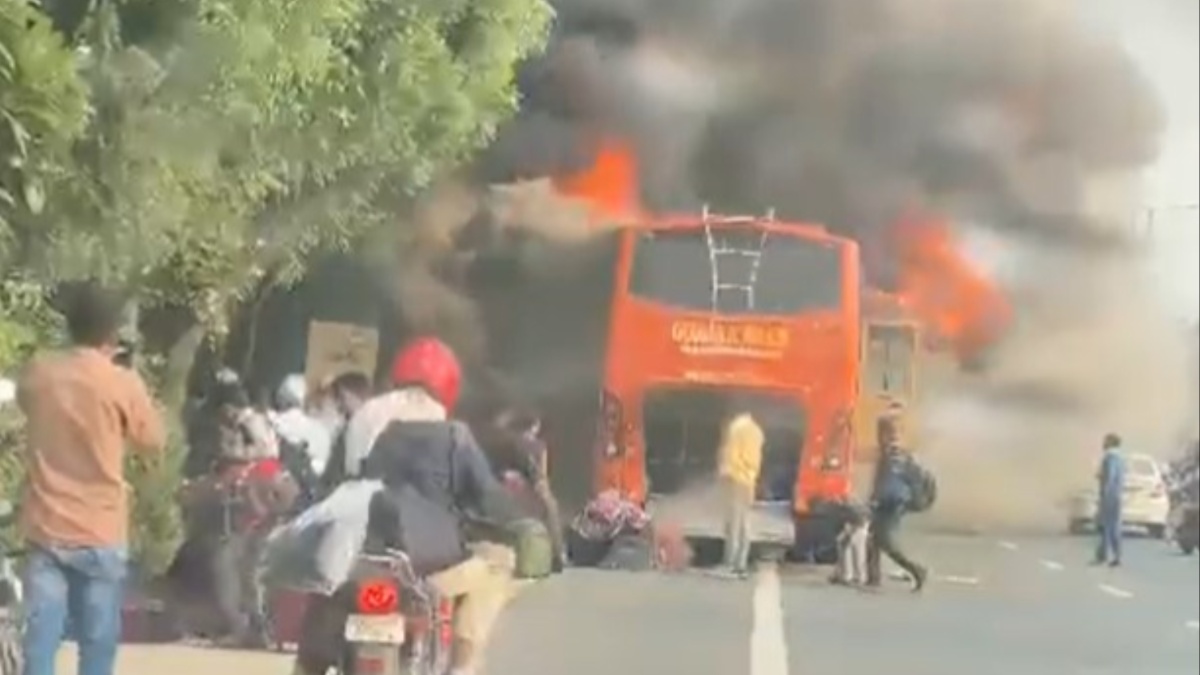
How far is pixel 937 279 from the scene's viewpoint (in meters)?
5.46

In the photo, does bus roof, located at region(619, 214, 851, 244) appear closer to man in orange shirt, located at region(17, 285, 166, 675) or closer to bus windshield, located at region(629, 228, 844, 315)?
bus windshield, located at region(629, 228, 844, 315)

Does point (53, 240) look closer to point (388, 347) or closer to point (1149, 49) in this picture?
point (388, 347)

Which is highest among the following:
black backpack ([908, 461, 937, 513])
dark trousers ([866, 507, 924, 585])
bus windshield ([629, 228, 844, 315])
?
bus windshield ([629, 228, 844, 315])

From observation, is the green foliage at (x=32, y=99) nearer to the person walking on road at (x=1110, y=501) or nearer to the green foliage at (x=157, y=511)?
the green foliage at (x=157, y=511)

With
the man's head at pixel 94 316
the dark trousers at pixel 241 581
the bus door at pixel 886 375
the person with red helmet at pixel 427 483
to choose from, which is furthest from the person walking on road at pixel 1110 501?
the man's head at pixel 94 316

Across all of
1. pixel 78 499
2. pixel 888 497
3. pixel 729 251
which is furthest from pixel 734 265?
pixel 78 499

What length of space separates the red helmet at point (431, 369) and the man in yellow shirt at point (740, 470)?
654 mm

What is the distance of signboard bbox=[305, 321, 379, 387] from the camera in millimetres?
5426

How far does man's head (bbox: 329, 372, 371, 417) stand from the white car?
175 cm

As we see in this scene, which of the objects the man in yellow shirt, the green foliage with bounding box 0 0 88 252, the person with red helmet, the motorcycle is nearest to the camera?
the green foliage with bounding box 0 0 88 252

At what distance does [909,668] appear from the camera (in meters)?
5.58

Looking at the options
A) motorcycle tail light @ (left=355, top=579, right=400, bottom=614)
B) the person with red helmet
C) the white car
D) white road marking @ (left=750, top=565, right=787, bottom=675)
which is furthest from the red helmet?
the white car

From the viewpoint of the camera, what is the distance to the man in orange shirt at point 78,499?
5.13 metres

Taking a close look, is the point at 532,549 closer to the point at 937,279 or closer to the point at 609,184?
the point at 609,184
